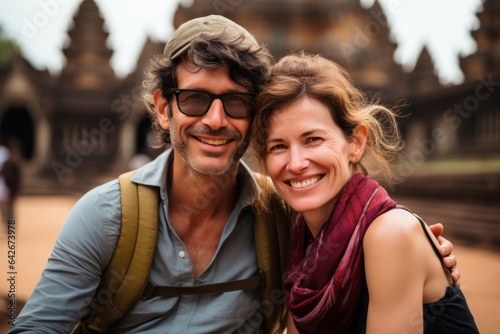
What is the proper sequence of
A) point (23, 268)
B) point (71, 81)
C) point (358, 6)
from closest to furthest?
point (23, 268) → point (358, 6) → point (71, 81)

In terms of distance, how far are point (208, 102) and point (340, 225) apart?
892mm

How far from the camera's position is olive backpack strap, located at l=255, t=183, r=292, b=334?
2.38 m

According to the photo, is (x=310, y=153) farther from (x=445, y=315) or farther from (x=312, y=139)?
(x=445, y=315)

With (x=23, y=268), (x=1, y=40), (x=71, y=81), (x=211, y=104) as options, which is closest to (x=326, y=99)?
(x=211, y=104)

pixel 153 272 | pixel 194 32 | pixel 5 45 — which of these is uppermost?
pixel 5 45

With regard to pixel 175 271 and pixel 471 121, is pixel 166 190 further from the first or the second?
pixel 471 121

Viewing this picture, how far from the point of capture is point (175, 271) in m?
2.25

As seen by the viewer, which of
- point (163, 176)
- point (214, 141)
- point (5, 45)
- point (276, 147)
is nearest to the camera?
point (276, 147)

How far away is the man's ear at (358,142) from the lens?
7.18ft

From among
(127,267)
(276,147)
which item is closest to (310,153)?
(276,147)

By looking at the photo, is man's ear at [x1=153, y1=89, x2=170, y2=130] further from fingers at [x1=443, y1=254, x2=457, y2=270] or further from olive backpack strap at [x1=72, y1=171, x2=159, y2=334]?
fingers at [x1=443, y1=254, x2=457, y2=270]

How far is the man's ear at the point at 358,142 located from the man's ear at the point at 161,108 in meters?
1.03

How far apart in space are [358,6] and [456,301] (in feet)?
74.5

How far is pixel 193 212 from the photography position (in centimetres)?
248
